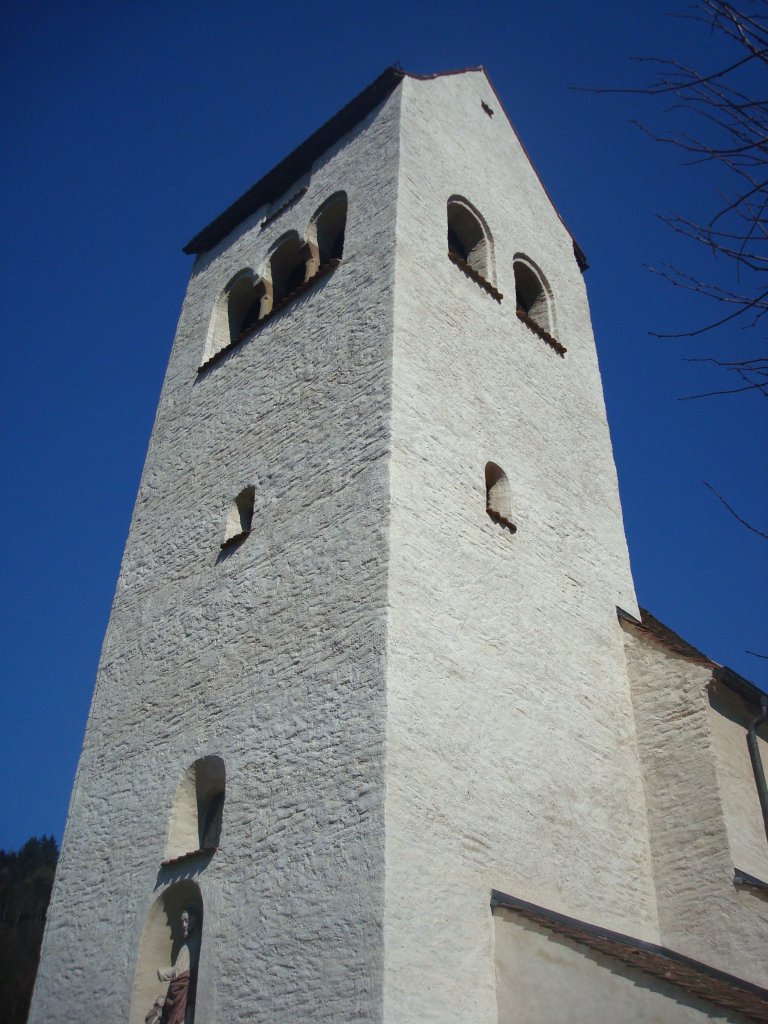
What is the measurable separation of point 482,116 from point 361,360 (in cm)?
821

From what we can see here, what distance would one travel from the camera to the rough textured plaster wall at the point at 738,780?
32.4ft

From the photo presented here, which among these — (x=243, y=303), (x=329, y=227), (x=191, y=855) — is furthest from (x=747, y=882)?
(x=243, y=303)

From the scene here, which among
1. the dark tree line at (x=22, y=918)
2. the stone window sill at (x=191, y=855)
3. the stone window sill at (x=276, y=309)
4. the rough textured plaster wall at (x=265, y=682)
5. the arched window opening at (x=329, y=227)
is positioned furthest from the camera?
the dark tree line at (x=22, y=918)

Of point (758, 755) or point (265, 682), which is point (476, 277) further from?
point (758, 755)

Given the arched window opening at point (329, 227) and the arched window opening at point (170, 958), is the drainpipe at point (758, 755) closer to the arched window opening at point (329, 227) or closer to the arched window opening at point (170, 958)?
the arched window opening at point (170, 958)

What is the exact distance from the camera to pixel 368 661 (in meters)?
8.49

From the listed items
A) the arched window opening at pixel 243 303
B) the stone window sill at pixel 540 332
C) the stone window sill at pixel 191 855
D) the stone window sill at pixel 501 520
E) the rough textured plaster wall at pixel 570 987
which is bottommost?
the rough textured plaster wall at pixel 570 987

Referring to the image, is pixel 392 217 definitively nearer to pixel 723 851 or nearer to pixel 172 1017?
pixel 723 851

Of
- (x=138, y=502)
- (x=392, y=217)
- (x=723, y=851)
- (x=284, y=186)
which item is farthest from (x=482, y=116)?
(x=723, y=851)

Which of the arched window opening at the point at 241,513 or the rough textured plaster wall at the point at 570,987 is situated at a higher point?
the arched window opening at the point at 241,513

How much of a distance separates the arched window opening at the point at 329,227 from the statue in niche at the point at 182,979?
31.5 ft

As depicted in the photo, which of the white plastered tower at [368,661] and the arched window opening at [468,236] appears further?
the arched window opening at [468,236]

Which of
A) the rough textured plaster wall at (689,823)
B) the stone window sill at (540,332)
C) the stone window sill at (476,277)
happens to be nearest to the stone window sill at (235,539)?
the rough textured plaster wall at (689,823)

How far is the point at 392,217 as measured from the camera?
12711 millimetres
